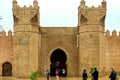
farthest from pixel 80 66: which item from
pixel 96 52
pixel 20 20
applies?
pixel 20 20

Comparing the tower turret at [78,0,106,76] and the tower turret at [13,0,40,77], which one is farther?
the tower turret at [78,0,106,76]

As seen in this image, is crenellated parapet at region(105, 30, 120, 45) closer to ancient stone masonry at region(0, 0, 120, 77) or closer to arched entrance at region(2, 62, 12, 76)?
ancient stone masonry at region(0, 0, 120, 77)

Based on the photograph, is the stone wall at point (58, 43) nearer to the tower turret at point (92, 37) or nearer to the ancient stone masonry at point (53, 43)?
the ancient stone masonry at point (53, 43)

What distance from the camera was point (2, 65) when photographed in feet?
138

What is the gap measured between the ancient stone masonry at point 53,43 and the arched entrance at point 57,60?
156 cm

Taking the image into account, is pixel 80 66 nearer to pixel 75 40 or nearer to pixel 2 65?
pixel 75 40

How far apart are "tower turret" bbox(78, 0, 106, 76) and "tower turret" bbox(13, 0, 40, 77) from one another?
4.81 m

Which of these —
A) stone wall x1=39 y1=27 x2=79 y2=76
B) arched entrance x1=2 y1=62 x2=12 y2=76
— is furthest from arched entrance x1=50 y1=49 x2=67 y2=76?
arched entrance x1=2 y1=62 x2=12 y2=76

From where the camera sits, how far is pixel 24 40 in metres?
38.9

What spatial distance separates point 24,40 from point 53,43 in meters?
3.52

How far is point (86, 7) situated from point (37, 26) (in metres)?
5.22

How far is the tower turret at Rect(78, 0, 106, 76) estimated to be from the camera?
3884cm

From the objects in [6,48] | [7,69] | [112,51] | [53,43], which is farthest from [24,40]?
[112,51]

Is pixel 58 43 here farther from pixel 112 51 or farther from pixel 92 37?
pixel 112 51
